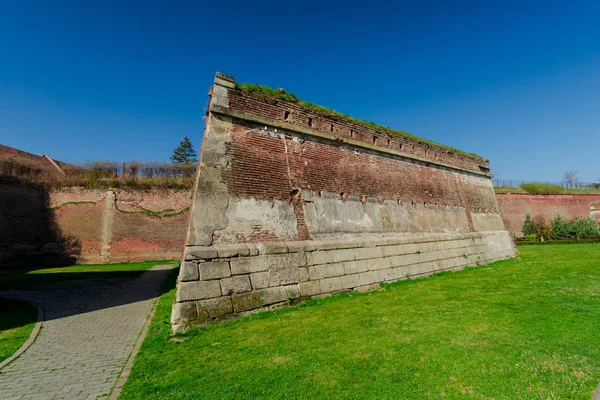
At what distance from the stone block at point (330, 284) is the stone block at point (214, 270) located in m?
2.41

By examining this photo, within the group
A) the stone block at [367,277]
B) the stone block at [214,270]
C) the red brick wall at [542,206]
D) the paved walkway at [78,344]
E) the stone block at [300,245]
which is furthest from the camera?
the red brick wall at [542,206]

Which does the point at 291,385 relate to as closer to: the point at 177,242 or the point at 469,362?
the point at 469,362

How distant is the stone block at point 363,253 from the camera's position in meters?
7.86

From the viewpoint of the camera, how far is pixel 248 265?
6066 mm

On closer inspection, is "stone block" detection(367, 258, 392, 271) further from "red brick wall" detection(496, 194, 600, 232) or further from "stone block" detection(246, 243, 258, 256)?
"red brick wall" detection(496, 194, 600, 232)

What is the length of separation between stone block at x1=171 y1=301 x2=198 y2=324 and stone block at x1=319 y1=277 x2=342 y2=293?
9.88 feet

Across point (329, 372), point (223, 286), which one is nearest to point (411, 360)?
point (329, 372)

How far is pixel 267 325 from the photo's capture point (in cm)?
519

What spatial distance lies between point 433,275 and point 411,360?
21.7 feet

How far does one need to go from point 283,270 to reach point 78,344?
422cm

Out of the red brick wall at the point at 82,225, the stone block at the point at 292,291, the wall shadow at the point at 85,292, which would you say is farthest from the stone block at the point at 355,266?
the red brick wall at the point at 82,225

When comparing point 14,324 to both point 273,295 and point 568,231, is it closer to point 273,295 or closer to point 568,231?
point 273,295

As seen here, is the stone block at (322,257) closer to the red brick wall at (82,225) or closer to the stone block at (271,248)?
the stone block at (271,248)

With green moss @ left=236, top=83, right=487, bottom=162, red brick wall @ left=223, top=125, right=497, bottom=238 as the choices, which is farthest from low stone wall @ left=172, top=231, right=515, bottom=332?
green moss @ left=236, top=83, right=487, bottom=162
